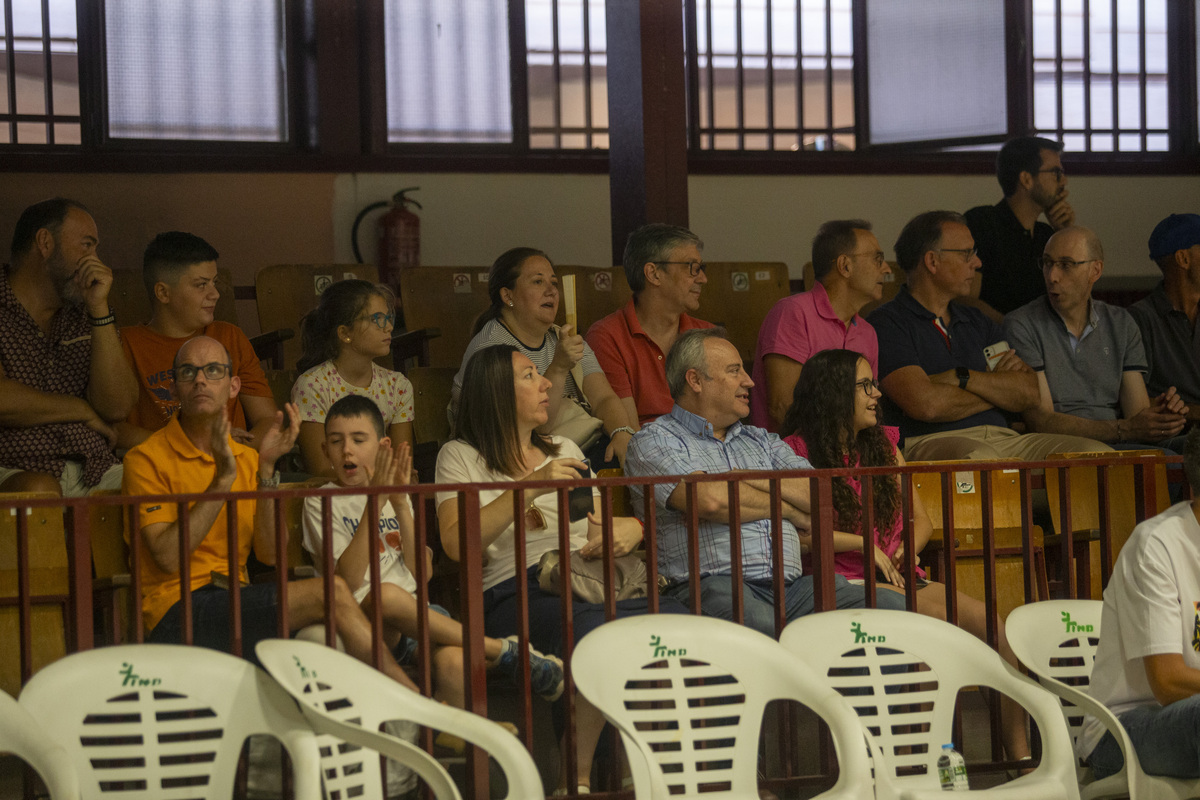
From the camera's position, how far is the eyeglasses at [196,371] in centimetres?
341

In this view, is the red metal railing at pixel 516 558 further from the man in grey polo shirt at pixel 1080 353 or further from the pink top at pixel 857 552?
the man in grey polo shirt at pixel 1080 353

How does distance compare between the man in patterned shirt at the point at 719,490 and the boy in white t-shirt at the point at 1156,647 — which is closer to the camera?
the boy in white t-shirt at the point at 1156,647

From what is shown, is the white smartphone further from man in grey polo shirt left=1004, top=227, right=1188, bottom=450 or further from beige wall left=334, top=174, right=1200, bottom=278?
beige wall left=334, top=174, right=1200, bottom=278

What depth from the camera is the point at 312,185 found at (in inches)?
248

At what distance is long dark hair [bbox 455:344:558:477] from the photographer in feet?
11.2

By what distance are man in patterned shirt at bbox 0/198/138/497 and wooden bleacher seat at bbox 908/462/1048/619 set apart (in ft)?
7.55

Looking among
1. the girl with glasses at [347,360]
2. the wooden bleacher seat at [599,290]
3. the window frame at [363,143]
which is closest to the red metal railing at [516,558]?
the girl with glasses at [347,360]

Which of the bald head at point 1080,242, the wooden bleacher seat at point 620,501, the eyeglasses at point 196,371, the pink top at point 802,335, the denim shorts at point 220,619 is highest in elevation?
the bald head at point 1080,242

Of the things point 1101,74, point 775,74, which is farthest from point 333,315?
point 1101,74

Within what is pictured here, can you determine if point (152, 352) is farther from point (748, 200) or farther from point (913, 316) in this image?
point (748, 200)

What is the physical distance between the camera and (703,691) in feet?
8.61

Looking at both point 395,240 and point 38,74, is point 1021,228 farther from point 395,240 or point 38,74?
point 38,74

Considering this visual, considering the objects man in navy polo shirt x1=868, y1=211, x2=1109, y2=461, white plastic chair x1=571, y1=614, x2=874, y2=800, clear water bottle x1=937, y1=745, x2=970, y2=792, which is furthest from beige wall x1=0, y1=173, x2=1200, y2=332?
clear water bottle x1=937, y1=745, x2=970, y2=792

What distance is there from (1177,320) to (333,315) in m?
3.09
